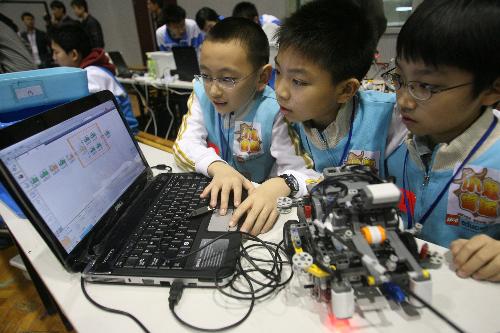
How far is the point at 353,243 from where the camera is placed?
0.46m

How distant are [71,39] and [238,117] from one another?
162cm

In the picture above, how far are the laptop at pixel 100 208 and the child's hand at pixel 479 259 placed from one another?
42 centimetres

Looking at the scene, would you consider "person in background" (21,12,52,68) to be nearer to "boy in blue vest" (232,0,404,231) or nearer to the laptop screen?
the laptop screen

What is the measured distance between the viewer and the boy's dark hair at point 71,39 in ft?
6.87

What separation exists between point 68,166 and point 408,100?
79cm

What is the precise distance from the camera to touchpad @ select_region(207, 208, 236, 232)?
0.70 meters

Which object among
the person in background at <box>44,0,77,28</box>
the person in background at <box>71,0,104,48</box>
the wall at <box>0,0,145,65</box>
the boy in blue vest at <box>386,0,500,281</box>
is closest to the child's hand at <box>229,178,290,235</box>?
the boy in blue vest at <box>386,0,500,281</box>

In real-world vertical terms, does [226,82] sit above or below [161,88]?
above

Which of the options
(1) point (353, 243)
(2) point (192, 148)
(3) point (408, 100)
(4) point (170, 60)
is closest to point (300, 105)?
(3) point (408, 100)

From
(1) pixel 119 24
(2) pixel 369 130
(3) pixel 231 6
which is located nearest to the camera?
(2) pixel 369 130

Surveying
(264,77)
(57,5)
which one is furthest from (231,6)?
(264,77)

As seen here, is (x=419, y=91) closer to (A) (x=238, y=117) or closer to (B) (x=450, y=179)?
Result: (B) (x=450, y=179)

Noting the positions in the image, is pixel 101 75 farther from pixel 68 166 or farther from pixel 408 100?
pixel 408 100

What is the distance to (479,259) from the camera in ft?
1.81
